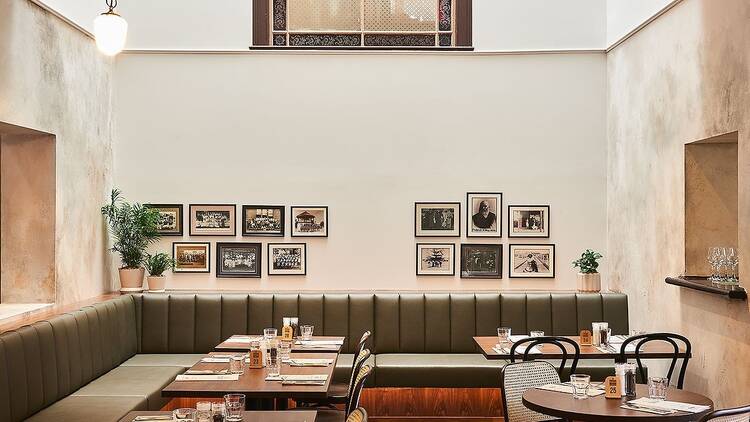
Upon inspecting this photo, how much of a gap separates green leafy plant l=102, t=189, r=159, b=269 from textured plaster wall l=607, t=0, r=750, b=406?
468 cm

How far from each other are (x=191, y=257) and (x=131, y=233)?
0.70 m

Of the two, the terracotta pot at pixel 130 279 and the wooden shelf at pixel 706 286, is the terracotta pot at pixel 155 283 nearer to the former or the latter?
the terracotta pot at pixel 130 279

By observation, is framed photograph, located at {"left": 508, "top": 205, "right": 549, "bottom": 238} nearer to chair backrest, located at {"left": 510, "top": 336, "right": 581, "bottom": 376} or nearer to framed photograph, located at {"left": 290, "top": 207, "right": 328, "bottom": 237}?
framed photograph, located at {"left": 290, "top": 207, "right": 328, "bottom": 237}

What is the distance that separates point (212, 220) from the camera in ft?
27.6

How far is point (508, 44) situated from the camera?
27.9 feet

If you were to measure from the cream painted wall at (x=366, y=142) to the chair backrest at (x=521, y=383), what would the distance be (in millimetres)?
3380

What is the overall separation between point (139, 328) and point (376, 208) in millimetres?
2651

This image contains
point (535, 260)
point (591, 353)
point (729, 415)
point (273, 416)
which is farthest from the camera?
point (535, 260)

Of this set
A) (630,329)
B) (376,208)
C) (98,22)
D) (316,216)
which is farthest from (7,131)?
(630,329)

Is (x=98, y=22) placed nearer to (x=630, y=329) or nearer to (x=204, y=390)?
(x=204, y=390)

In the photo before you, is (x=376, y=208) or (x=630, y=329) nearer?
(x=630, y=329)

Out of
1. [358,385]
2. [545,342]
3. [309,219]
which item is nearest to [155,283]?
[309,219]

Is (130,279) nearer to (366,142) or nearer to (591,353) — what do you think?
(366,142)

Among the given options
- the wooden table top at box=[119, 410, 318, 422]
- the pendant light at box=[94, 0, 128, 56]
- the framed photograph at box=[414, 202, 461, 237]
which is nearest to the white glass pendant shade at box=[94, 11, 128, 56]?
the pendant light at box=[94, 0, 128, 56]
